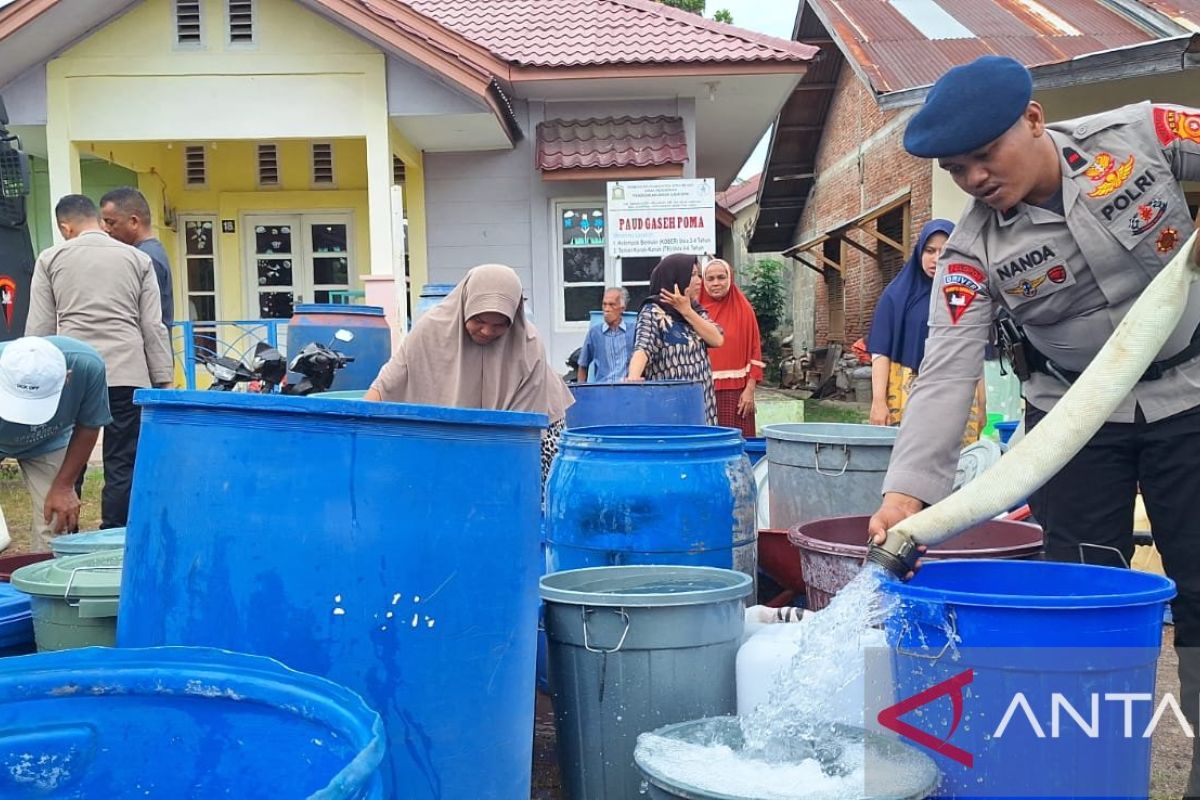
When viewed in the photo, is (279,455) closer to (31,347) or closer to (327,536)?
(327,536)

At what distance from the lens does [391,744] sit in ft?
6.34

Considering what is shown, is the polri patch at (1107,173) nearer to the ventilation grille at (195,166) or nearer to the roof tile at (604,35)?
the roof tile at (604,35)

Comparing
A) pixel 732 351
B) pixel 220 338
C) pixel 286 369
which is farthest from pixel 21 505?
pixel 732 351

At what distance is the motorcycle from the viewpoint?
667 cm

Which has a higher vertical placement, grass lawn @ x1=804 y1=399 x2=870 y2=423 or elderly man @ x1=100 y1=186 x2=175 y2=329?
elderly man @ x1=100 y1=186 x2=175 y2=329

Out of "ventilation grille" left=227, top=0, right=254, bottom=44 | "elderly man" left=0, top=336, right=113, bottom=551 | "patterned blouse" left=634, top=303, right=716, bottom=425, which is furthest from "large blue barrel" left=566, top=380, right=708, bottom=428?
"ventilation grille" left=227, top=0, right=254, bottom=44

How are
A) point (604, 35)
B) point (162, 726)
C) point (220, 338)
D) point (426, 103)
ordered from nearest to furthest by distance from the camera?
point (162, 726)
point (426, 103)
point (604, 35)
point (220, 338)

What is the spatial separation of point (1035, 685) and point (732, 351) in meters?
4.55

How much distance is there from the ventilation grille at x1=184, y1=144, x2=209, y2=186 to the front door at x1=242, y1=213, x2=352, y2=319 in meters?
0.65

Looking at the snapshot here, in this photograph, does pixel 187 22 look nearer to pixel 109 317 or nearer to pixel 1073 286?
pixel 109 317

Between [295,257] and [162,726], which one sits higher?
[295,257]

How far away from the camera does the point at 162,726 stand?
62.7 inches

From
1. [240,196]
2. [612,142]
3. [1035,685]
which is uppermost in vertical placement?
[612,142]

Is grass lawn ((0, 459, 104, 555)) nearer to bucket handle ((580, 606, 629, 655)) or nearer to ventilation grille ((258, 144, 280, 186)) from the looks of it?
ventilation grille ((258, 144, 280, 186))
